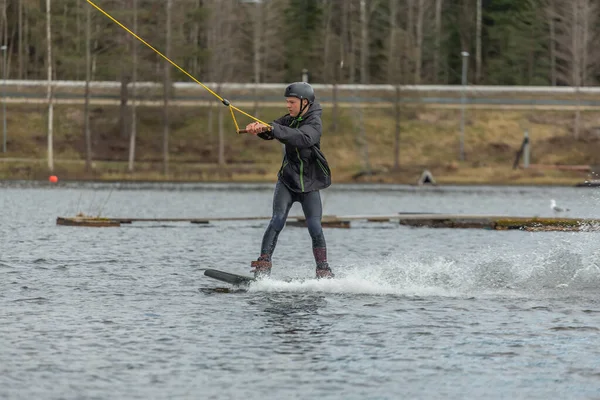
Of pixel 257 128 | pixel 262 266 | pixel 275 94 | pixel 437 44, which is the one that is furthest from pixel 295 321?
pixel 437 44

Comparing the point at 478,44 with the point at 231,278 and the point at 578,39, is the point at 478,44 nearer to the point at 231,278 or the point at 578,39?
the point at 578,39

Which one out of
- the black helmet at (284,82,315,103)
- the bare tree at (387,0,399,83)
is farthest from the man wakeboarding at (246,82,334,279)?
the bare tree at (387,0,399,83)

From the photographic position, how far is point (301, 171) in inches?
636

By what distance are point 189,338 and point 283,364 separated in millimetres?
1717

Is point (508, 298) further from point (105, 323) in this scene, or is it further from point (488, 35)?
point (488, 35)

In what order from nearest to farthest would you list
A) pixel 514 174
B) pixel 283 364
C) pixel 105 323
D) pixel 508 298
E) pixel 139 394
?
pixel 139 394 < pixel 283 364 < pixel 105 323 < pixel 508 298 < pixel 514 174

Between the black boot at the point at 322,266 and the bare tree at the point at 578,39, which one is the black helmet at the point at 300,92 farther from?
the bare tree at the point at 578,39

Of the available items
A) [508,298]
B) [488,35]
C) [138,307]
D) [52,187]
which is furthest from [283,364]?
[488,35]

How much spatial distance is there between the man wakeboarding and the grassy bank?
169 feet

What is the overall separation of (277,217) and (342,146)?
65.2 m

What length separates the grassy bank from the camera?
2837 inches

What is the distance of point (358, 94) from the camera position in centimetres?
9162

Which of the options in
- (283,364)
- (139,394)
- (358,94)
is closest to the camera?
(139,394)

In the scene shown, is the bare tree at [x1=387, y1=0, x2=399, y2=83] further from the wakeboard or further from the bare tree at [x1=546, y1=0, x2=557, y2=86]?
the wakeboard
